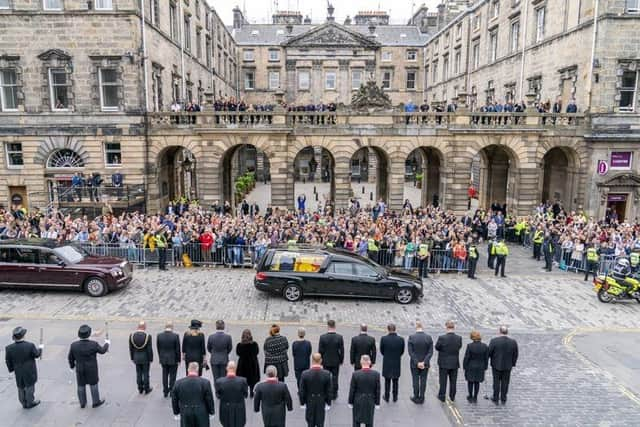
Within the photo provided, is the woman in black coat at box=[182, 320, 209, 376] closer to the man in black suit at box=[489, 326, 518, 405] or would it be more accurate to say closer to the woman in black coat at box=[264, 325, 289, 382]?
the woman in black coat at box=[264, 325, 289, 382]

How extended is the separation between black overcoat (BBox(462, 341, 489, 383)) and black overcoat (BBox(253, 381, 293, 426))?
350 centimetres

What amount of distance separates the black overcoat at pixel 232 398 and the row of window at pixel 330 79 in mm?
51486

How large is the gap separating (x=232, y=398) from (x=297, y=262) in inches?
294

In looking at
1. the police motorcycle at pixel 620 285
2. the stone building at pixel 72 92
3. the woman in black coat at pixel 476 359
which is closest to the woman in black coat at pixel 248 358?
the woman in black coat at pixel 476 359

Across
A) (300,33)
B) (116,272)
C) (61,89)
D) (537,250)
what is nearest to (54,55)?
(61,89)

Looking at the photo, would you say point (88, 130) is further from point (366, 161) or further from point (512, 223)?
point (366, 161)

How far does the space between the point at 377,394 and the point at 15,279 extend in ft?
40.1

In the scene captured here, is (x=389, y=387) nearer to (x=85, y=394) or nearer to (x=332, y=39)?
(x=85, y=394)

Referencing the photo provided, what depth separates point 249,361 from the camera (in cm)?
864

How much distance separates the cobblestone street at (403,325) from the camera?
27.9ft

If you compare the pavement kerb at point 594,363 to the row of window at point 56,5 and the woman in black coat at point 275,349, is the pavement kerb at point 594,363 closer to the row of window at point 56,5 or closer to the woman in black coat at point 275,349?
the woman in black coat at point 275,349

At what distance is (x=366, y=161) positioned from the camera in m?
59.5

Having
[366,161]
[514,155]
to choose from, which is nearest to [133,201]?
[514,155]

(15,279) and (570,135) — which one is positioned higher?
(570,135)
